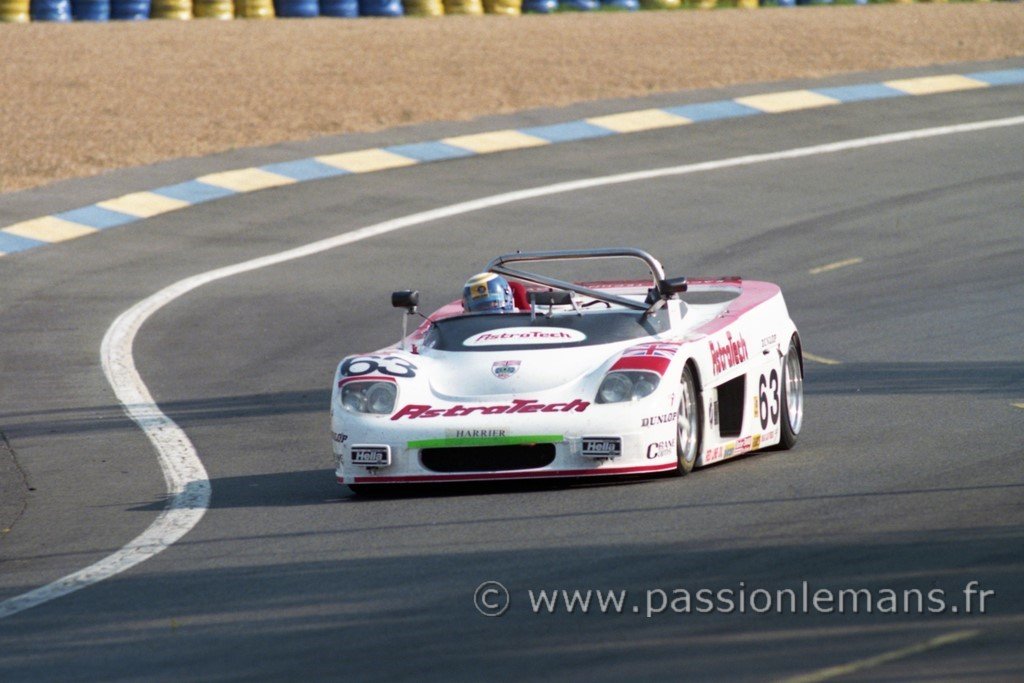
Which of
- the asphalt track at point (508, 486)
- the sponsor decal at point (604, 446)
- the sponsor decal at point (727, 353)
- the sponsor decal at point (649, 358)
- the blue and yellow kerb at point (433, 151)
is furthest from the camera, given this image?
the blue and yellow kerb at point (433, 151)

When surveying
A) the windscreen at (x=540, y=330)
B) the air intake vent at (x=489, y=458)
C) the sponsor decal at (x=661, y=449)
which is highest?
the windscreen at (x=540, y=330)

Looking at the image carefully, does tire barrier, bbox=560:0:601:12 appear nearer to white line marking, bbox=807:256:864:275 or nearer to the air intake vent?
white line marking, bbox=807:256:864:275

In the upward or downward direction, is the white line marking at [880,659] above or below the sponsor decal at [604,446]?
above

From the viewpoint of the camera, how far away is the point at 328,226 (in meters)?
21.0

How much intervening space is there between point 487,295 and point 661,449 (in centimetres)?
179

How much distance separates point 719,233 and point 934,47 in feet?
39.3

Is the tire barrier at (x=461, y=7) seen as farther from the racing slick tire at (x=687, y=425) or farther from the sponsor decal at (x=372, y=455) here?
the sponsor decal at (x=372, y=455)

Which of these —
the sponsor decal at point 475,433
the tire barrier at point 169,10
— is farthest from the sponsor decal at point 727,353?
the tire barrier at point 169,10

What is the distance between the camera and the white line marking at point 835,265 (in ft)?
58.7

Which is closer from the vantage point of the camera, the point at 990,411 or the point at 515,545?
the point at 515,545

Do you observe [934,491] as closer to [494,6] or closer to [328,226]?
[328,226]

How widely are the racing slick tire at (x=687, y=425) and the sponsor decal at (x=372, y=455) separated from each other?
1.46m

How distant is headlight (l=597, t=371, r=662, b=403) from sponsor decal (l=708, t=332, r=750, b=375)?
2.35 ft

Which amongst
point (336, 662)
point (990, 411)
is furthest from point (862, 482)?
point (336, 662)
